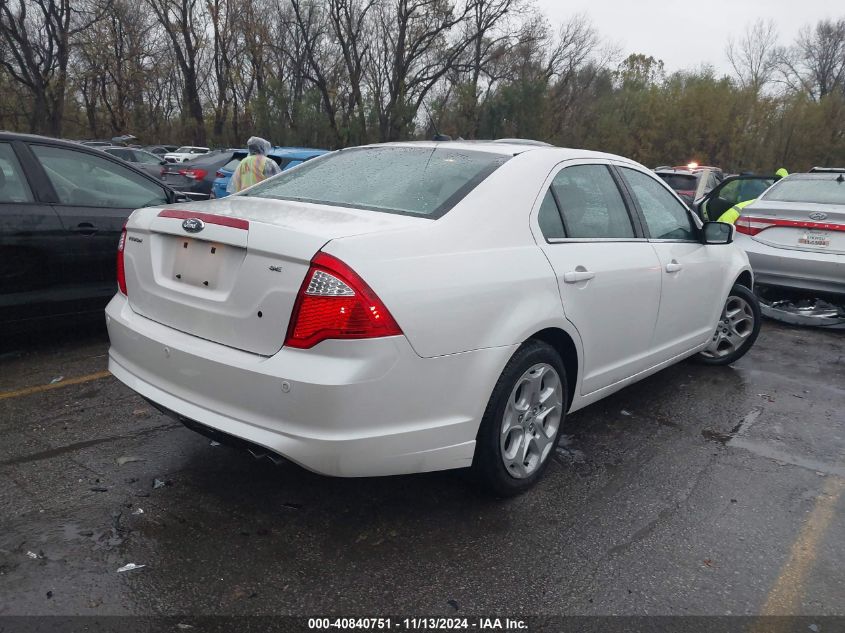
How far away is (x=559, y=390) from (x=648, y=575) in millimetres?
941

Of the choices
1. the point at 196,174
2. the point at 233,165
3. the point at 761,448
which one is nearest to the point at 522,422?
the point at 761,448

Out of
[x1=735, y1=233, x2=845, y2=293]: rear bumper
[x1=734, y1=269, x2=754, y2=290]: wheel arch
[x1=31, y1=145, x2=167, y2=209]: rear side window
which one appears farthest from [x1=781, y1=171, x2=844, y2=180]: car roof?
[x1=31, y1=145, x2=167, y2=209]: rear side window

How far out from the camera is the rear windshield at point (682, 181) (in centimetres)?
1503

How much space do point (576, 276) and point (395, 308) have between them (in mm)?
1169

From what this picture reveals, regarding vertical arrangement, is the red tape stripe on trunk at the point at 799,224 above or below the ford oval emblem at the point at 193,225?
below

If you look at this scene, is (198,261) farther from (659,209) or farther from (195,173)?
(195,173)

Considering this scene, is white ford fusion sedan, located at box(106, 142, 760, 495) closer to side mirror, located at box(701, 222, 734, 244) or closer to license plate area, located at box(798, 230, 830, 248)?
side mirror, located at box(701, 222, 734, 244)

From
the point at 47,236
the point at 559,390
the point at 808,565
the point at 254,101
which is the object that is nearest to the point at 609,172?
the point at 559,390

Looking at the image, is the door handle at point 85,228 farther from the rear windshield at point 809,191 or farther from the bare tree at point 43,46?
the bare tree at point 43,46

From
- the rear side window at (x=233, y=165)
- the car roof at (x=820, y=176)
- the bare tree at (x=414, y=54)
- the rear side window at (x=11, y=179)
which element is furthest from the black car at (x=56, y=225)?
the bare tree at (x=414, y=54)

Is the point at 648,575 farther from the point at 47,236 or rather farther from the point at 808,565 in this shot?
the point at 47,236

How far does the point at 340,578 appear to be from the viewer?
2.49m

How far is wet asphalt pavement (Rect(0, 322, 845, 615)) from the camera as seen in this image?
241cm

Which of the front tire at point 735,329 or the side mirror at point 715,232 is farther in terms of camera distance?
the front tire at point 735,329
